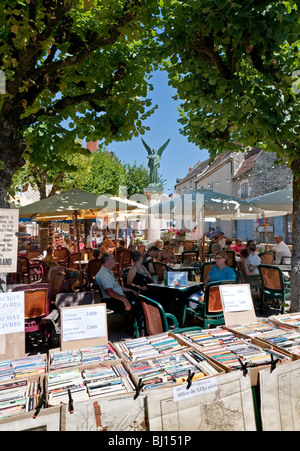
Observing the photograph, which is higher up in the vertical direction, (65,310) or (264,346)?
A: (65,310)

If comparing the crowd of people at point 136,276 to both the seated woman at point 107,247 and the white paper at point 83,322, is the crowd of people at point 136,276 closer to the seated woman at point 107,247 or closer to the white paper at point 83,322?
the white paper at point 83,322

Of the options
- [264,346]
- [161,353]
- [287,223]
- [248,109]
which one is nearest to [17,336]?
[161,353]

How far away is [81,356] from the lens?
7.98ft

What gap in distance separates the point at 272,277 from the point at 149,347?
174 inches

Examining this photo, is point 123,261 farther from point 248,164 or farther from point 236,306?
point 248,164

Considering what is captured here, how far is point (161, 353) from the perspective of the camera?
247cm

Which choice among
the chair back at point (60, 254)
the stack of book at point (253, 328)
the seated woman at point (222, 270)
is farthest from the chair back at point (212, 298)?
the chair back at point (60, 254)

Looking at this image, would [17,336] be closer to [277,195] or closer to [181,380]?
[181,380]

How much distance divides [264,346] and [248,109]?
311cm

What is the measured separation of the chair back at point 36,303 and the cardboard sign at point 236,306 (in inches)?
99.7

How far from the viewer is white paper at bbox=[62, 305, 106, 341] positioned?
8.49 feet

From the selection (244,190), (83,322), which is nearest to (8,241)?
(83,322)

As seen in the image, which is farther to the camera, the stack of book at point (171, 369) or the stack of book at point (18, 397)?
the stack of book at point (171, 369)

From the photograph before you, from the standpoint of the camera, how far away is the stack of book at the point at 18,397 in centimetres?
175
